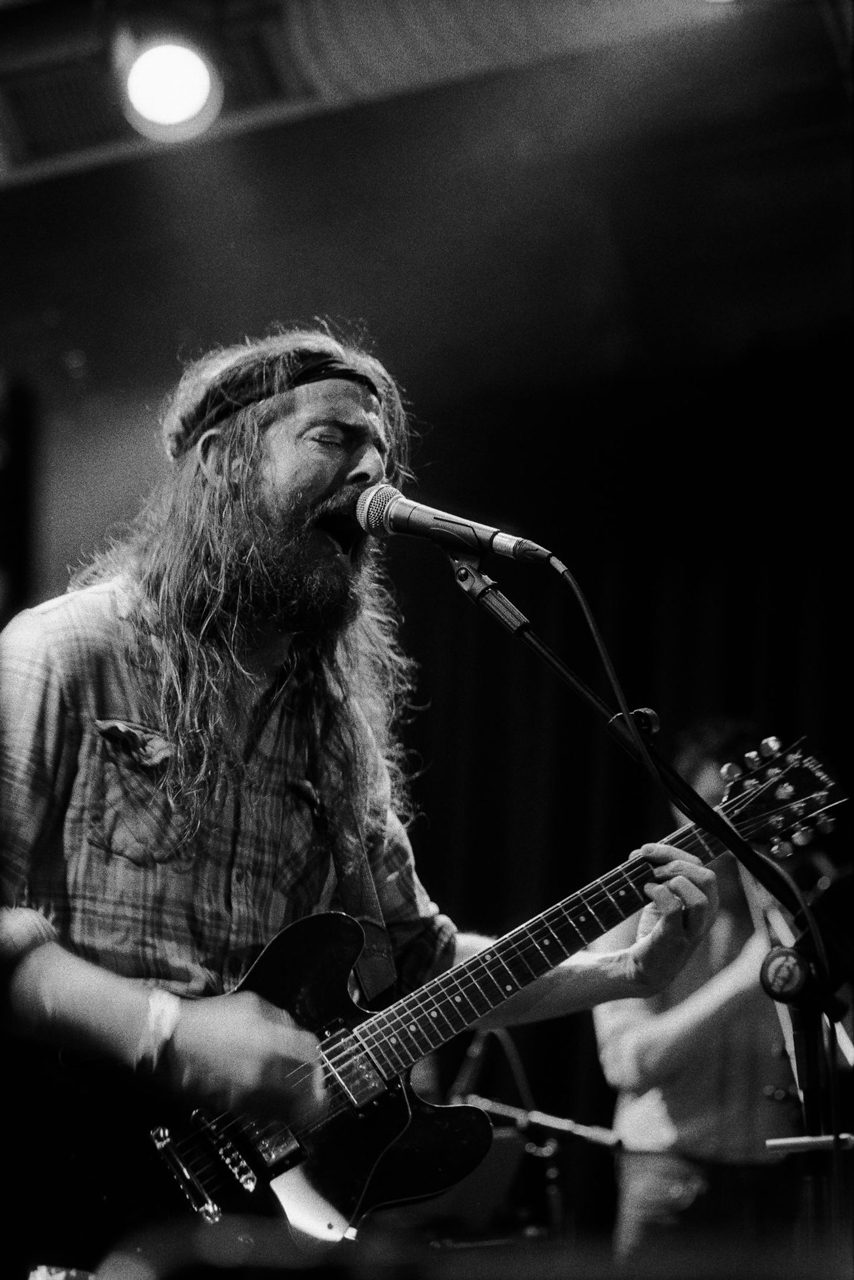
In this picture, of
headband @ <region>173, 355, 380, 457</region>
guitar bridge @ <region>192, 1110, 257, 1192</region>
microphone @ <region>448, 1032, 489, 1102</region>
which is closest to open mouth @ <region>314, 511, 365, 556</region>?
headband @ <region>173, 355, 380, 457</region>

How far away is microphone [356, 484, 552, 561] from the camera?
6.28 ft

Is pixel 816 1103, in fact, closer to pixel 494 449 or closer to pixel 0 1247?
pixel 0 1247

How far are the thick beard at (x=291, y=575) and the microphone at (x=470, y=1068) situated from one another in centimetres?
219

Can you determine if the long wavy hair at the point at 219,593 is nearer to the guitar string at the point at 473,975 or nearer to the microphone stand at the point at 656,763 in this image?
the guitar string at the point at 473,975

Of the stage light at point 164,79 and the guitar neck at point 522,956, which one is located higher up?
the stage light at point 164,79

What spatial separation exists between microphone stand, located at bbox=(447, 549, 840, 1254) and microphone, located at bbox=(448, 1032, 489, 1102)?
2.38 metres

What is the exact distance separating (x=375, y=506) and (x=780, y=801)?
0.83 meters

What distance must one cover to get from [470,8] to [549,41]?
266mm

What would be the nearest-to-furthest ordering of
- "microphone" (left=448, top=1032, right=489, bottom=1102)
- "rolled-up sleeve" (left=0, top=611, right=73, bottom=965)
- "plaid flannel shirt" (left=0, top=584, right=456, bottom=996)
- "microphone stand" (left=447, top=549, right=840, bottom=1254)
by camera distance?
"microphone stand" (left=447, top=549, right=840, bottom=1254) < "rolled-up sleeve" (left=0, top=611, right=73, bottom=965) < "plaid flannel shirt" (left=0, top=584, right=456, bottom=996) < "microphone" (left=448, top=1032, right=489, bottom=1102)

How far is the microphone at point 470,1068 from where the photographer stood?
424 centimetres

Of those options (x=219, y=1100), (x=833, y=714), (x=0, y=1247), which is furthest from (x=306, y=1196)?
(x=833, y=714)

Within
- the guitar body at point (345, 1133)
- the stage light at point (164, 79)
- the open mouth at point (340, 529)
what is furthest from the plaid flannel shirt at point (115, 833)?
the stage light at point (164, 79)

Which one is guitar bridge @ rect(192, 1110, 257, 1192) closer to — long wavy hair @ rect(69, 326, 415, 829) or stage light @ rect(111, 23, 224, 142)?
long wavy hair @ rect(69, 326, 415, 829)

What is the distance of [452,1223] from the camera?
2.86 metres
